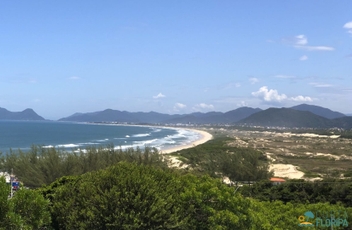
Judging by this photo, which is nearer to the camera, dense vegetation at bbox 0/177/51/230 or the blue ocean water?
dense vegetation at bbox 0/177/51/230

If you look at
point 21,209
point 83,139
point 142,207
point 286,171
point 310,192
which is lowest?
point 286,171

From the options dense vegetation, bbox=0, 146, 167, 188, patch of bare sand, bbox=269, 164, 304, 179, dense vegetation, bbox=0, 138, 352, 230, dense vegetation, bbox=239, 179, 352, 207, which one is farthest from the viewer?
patch of bare sand, bbox=269, 164, 304, 179

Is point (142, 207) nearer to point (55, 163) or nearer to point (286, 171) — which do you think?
point (55, 163)

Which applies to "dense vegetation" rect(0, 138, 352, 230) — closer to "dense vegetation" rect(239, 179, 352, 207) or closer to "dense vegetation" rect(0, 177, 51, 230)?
"dense vegetation" rect(0, 177, 51, 230)

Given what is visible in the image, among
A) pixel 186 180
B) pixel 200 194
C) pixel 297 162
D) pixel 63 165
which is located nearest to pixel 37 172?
pixel 63 165

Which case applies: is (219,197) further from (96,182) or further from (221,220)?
(96,182)

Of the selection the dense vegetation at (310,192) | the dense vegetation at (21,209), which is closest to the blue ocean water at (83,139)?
the dense vegetation at (310,192)

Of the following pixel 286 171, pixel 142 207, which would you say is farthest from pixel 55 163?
pixel 286 171

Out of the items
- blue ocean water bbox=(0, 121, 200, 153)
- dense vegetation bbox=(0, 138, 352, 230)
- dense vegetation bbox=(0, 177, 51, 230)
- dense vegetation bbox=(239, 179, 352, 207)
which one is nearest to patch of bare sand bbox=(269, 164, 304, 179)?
dense vegetation bbox=(239, 179, 352, 207)

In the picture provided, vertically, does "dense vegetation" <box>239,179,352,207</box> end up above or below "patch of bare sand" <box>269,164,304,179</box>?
above
